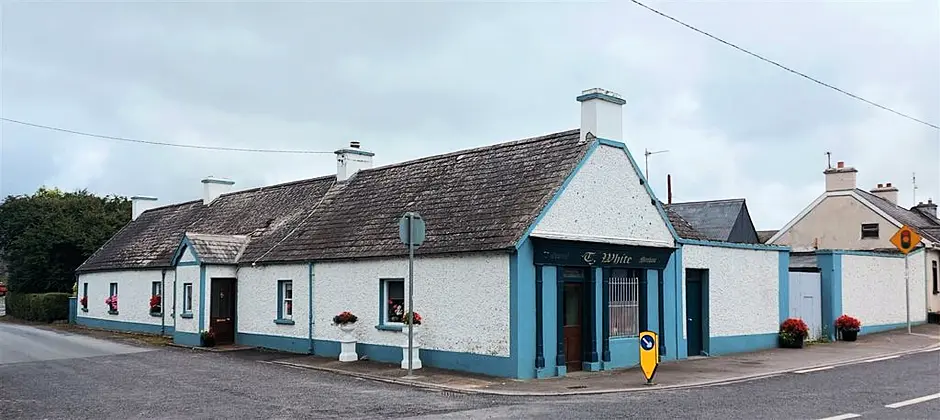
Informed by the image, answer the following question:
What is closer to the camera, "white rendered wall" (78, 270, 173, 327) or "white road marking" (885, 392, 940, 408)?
"white road marking" (885, 392, 940, 408)

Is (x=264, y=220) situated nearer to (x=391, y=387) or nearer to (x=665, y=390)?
(x=391, y=387)

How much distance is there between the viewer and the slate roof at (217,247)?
24656 mm

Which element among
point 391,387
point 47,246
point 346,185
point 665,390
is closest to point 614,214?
point 665,390

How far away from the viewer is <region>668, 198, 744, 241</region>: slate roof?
37.5 metres

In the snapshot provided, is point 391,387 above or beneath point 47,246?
beneath

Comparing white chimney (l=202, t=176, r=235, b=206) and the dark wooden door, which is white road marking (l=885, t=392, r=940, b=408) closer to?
the dark wooden door

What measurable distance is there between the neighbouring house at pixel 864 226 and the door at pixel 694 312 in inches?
513

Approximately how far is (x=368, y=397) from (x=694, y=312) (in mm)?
9903

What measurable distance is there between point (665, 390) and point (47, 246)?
122 ft

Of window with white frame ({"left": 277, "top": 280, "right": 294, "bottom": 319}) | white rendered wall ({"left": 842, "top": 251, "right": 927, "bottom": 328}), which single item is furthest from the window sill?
white rendered wall ({"left": 842, "top": 251, "right": 927, "bottom": 328})

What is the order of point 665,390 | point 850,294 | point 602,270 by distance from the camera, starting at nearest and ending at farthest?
point 665,390, point 602,270, point 850,294

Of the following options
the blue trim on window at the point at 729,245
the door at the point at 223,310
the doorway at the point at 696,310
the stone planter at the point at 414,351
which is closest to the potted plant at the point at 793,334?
the blue trim on window at the point at 729,245

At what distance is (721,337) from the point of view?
20984 millimetres

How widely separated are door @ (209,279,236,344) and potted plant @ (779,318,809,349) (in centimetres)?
1537
